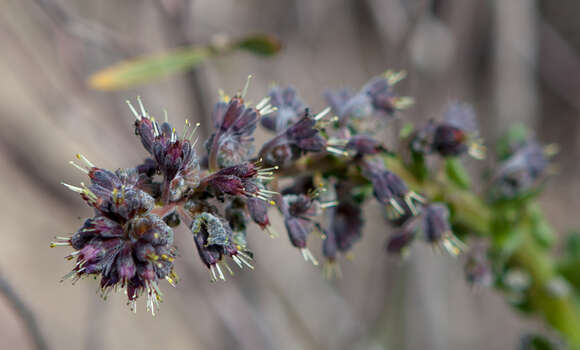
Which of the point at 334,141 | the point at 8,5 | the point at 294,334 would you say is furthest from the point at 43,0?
the point at 294,334

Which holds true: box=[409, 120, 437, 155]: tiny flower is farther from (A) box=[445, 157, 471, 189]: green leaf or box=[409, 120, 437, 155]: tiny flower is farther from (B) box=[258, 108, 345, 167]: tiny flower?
(B) box=[258, 108, 345, 167]: tiny flower

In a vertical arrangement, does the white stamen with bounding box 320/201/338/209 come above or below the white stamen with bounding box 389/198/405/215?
above

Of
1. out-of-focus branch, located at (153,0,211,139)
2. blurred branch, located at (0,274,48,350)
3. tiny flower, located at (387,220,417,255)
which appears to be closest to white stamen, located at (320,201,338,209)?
tiny flower, located at (387,220,417,255)

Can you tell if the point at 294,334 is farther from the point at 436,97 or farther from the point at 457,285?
the point at 436,97

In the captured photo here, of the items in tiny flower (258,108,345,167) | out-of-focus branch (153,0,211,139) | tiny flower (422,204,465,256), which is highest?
out-of-focus branch (153,0,211,139)

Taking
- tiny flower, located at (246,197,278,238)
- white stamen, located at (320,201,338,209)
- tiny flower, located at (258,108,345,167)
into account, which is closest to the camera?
tiny flower, located at (246,197,278,238)

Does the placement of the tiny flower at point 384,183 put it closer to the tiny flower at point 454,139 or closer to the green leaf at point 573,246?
the tiny flower at point 454,139

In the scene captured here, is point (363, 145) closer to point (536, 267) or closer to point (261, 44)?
point (261, 44)
